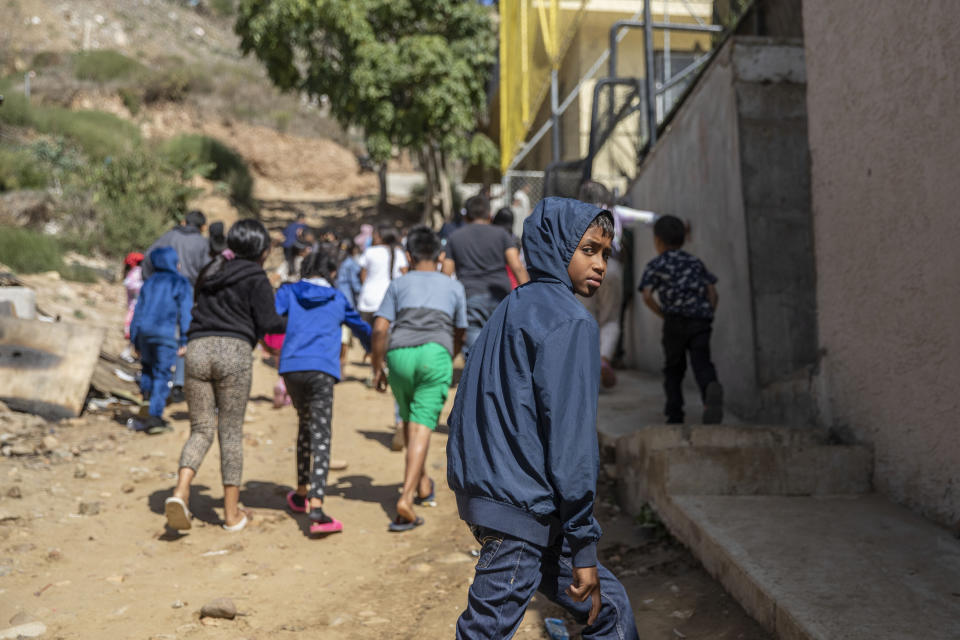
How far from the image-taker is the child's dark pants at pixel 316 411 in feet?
16.2

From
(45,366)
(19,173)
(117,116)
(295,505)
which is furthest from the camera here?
(117,116)

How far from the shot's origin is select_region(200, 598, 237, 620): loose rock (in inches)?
144

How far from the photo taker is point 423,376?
16.3 feet

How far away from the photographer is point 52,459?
21.3 ft

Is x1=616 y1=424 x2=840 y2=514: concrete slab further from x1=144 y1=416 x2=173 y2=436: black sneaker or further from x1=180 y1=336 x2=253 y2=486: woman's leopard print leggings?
x1=144 y1=416 x2=173 y2=436: black sneaker

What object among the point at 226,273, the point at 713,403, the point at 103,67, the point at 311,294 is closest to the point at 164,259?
the point at 226,273

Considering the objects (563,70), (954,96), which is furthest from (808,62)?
(563,70)

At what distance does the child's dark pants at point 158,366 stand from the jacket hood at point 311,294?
9.02 ft

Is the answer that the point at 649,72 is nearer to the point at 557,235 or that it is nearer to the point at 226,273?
the point at 226,273

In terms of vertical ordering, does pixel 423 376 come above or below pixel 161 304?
below

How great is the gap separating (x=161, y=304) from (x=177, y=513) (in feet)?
10.2

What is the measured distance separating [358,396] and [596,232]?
279 inches

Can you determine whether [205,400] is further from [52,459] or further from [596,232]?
[596,232]

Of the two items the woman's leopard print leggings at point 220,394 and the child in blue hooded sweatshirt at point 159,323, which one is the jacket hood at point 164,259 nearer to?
the child in blue hooded sweatshirt at point 159,323
